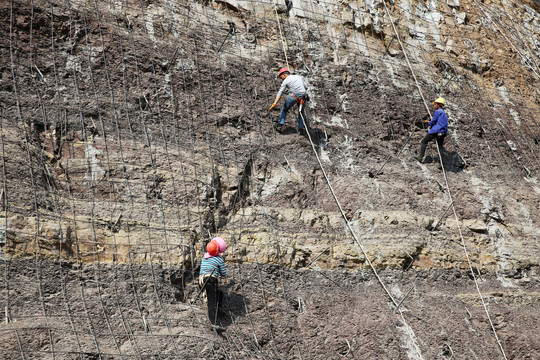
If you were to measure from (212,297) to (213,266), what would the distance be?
0.40 metres

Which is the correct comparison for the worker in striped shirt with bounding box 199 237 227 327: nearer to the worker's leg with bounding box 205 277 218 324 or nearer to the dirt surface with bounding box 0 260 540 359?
the worker's leg with bounding box 205 277 218 324

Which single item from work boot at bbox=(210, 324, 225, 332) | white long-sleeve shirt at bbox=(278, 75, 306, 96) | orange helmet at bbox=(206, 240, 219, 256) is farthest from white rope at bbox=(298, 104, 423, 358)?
work boot at bbox=(210, 324, 225, 332)

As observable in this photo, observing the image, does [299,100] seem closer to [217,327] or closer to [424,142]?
[424,142]

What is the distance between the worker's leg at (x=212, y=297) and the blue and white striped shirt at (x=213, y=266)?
10 cm

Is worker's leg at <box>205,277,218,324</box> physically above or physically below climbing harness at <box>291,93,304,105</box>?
below

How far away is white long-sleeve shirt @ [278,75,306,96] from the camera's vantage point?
799 cm

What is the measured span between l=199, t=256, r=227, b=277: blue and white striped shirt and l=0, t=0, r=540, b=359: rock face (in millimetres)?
405

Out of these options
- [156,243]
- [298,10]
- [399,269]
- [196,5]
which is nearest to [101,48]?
[196,5]

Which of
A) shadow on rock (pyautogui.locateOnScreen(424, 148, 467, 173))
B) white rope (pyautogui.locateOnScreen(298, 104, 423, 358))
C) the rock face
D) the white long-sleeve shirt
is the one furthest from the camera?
shadow on rock (pyautogui.locateOnScreen(424, 148, 467, 173))

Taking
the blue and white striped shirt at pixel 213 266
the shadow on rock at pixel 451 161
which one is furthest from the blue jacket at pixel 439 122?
the blue and white striped shirt at pixel 213 266

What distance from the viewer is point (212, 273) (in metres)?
6.04

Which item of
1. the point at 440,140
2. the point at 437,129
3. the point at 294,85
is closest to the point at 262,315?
the point at 294,85

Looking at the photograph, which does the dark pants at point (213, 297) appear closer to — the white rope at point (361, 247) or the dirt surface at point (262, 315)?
the dirt surface at point (262, 315)

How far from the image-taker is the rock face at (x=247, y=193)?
19.5 feet
